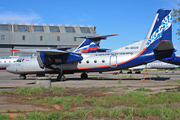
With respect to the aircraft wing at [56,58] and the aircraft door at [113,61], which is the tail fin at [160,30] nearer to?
the aircraft door at [113,61]

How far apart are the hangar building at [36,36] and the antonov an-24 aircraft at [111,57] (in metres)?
44.9

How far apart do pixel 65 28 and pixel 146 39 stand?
54875 millimetres

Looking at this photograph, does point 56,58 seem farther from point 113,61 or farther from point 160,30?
point 160,30

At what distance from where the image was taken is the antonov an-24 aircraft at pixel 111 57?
22219mm

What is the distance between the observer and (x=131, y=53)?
23.8 metres

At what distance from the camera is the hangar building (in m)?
68.5

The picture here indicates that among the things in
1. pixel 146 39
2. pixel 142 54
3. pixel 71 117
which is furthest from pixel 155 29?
pixel 71 117

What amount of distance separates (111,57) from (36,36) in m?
52.1

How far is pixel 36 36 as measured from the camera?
70938mm

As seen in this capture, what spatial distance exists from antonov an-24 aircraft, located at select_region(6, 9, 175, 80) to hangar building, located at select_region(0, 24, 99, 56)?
44.9 metres

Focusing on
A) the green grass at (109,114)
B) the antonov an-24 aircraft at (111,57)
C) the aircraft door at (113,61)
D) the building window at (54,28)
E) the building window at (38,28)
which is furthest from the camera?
the building window at (54,28)

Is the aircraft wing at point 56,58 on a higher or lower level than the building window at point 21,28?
lower

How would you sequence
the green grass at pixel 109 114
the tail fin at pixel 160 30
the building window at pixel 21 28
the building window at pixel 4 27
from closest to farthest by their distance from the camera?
the green grass at pixel 109 114
the tail fin at pixel 160 30
the building window at pixel 4 27
the building window at pixel 21 28

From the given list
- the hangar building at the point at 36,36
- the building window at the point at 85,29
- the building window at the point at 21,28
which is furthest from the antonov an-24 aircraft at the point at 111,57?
the building window at the point at 85,29
